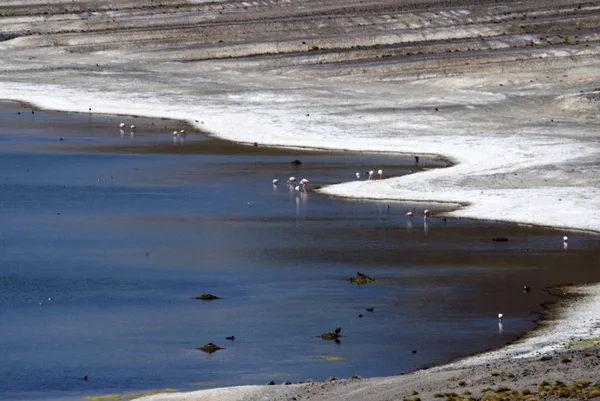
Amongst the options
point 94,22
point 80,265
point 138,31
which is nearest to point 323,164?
point 80,265

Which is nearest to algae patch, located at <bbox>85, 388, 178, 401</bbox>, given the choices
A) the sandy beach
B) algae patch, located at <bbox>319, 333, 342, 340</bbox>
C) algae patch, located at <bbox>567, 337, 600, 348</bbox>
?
the sandy beach

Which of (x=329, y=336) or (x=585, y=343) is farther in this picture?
(x=329, y=336)

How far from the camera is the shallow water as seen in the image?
16938mm

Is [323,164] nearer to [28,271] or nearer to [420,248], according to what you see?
[420,248]

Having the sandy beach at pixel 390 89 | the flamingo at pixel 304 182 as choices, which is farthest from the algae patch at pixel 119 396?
the flamingo at pixel 304 182

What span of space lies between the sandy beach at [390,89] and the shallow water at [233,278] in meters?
1.32

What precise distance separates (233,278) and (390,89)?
33470 millimetres

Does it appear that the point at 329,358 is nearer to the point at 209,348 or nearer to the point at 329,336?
the point at 329,336

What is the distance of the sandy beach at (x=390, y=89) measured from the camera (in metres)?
18.8

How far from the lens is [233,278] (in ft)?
71.7

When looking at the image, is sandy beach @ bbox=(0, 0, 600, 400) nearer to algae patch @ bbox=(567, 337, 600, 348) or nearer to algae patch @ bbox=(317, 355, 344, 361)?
algae patch @ bbox=(567, 337, 600, 348)

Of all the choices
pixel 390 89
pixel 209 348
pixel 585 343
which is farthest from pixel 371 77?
pixel 585 343

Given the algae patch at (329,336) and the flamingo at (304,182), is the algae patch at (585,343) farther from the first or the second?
the flamingo at (304,182)

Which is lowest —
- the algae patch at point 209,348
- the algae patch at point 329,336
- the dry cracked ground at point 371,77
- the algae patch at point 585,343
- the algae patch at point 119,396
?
the algae patch at point 119,396
